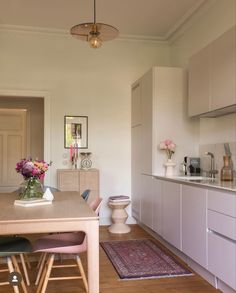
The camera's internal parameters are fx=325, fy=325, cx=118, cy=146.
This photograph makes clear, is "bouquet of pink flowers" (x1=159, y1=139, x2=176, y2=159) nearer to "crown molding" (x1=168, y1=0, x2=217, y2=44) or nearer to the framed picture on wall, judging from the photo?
the framed picture on wall

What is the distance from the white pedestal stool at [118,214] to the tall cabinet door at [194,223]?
159 cm

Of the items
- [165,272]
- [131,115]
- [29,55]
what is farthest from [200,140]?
[29,55]

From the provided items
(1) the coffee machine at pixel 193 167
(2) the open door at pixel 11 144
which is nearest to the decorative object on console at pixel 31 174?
(1) the coffee machine at pixel 193 167

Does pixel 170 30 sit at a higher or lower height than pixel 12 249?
higher

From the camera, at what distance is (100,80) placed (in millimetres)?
5164

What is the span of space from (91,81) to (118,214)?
6.88ft

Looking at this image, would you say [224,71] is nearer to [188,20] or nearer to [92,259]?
[188,20]

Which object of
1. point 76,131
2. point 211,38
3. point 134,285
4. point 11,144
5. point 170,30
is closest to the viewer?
point 134,285

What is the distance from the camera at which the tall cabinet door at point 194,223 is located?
2820 mm

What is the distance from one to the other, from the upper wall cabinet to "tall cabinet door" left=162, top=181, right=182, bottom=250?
0.90 metres

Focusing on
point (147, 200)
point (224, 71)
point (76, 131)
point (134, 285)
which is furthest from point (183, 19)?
point (134, 285)

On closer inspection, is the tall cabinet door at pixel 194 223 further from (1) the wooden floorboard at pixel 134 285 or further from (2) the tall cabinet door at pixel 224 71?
(2) the tall cabinet door at pixel 224 71

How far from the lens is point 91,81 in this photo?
513 cm

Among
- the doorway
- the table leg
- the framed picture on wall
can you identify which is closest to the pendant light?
the table leg
